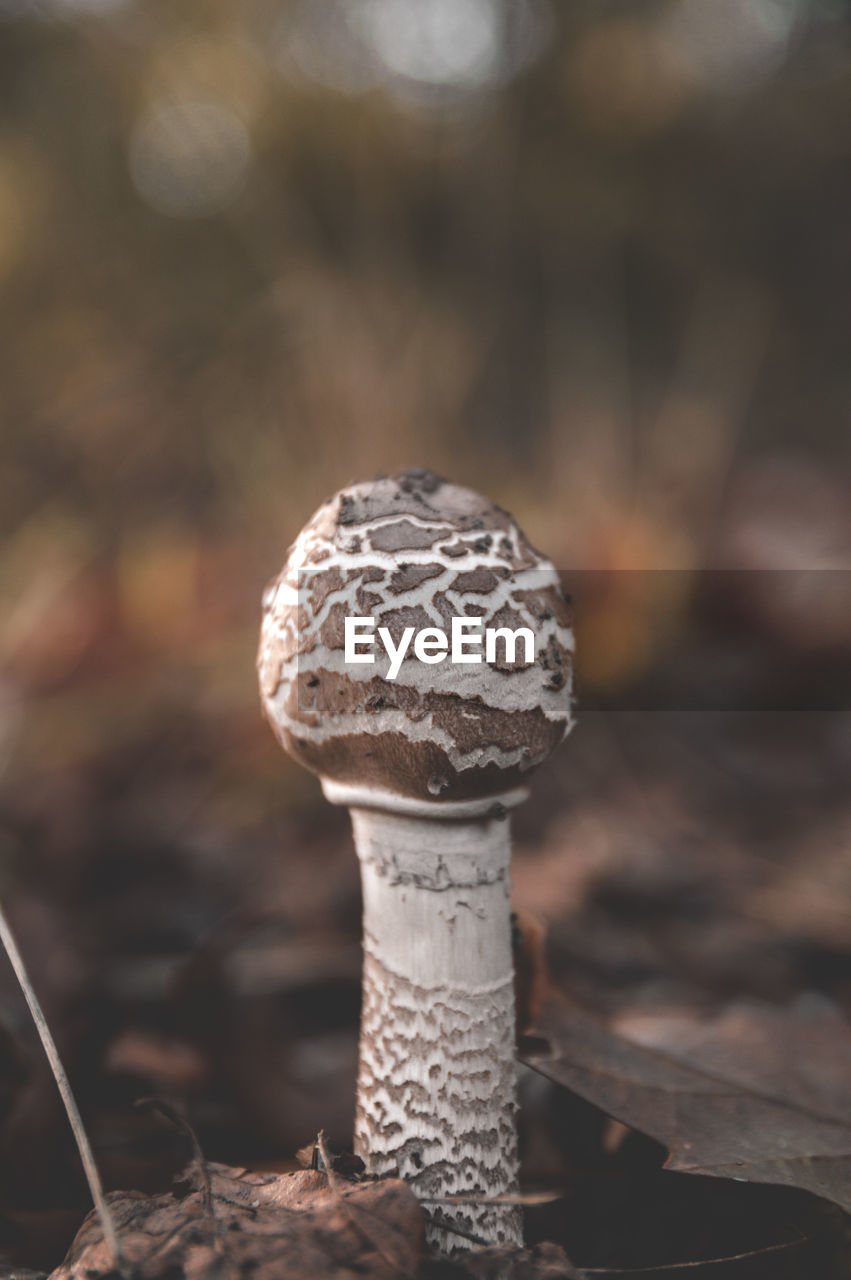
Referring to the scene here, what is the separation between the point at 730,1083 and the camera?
2428mm

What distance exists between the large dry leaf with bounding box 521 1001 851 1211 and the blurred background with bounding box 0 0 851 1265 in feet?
0.80

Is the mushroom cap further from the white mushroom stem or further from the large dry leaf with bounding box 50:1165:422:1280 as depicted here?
the large dry leaf with bounding box 50:1165:422:1280

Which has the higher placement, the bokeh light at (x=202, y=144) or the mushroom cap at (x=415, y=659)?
the bokeh light at (x=202, y=144)

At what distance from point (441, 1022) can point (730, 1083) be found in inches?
38.2

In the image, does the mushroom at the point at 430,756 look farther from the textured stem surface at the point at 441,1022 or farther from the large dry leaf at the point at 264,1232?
the large dry leaf at the point at 264,1232

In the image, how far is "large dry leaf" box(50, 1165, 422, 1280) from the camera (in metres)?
1.61

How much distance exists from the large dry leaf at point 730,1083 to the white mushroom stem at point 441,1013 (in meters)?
0.32

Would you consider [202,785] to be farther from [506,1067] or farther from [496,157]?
[496,157]

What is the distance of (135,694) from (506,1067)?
10.8 feet

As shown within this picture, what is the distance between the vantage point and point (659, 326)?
8117mm

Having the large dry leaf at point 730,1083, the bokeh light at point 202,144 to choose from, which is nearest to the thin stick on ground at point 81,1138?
the large dry leaf at point 730,1083

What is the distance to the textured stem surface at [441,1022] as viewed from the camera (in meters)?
2.06

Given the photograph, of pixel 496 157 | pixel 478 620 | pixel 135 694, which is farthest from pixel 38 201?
pixel 478 620

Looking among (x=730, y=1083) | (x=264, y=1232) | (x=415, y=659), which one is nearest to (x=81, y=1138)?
(x=264, y=1232)
